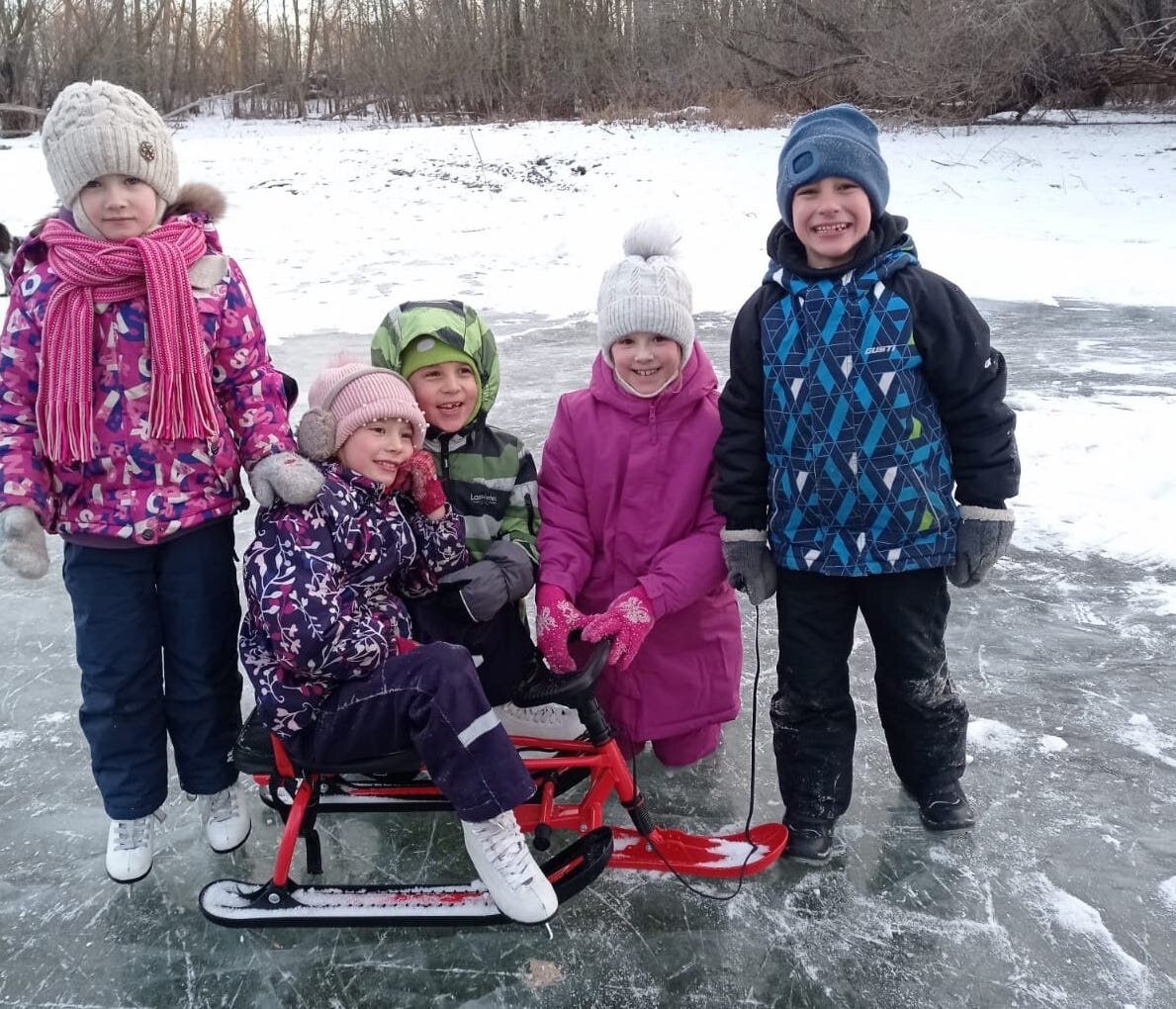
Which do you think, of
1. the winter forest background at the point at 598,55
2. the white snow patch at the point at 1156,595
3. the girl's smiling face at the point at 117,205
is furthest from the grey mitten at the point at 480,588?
the winter forest background at the point at 598,55

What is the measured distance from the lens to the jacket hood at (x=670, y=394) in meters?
2.18

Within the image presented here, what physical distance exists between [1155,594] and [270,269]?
27.7 ft

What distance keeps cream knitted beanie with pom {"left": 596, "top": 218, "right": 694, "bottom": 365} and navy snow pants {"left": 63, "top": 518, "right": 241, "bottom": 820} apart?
3.07 feet

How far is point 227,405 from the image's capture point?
1.99 metres

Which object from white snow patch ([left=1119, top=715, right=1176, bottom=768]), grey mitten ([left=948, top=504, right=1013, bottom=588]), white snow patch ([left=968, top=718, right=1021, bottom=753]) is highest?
grey mitten ([left=948, top=504, right=1013, bottom=588])

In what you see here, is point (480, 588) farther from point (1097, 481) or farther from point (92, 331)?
point (1097, 481)

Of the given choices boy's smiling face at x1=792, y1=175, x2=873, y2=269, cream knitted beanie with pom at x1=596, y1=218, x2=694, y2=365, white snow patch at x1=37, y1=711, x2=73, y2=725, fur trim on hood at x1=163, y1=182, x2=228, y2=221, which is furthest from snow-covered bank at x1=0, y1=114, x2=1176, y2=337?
boy's smiling face at x1=792, y1=175, x2=873, y2=269

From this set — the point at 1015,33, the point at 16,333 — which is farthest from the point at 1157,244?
the point at 16,333

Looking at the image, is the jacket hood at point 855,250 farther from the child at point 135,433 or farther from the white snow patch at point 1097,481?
the white snow patch at point 1097,481

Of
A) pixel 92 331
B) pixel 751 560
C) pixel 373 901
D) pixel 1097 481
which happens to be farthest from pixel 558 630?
pixel 1097 481

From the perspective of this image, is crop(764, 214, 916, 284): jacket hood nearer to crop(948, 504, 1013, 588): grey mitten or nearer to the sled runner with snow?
crop(948, 504, 1013, 588): grey mitten

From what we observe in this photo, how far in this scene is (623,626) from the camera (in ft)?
6.69

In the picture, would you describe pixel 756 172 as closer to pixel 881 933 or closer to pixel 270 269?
pixel 270 269

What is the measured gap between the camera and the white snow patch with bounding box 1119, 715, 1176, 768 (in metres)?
2.33
